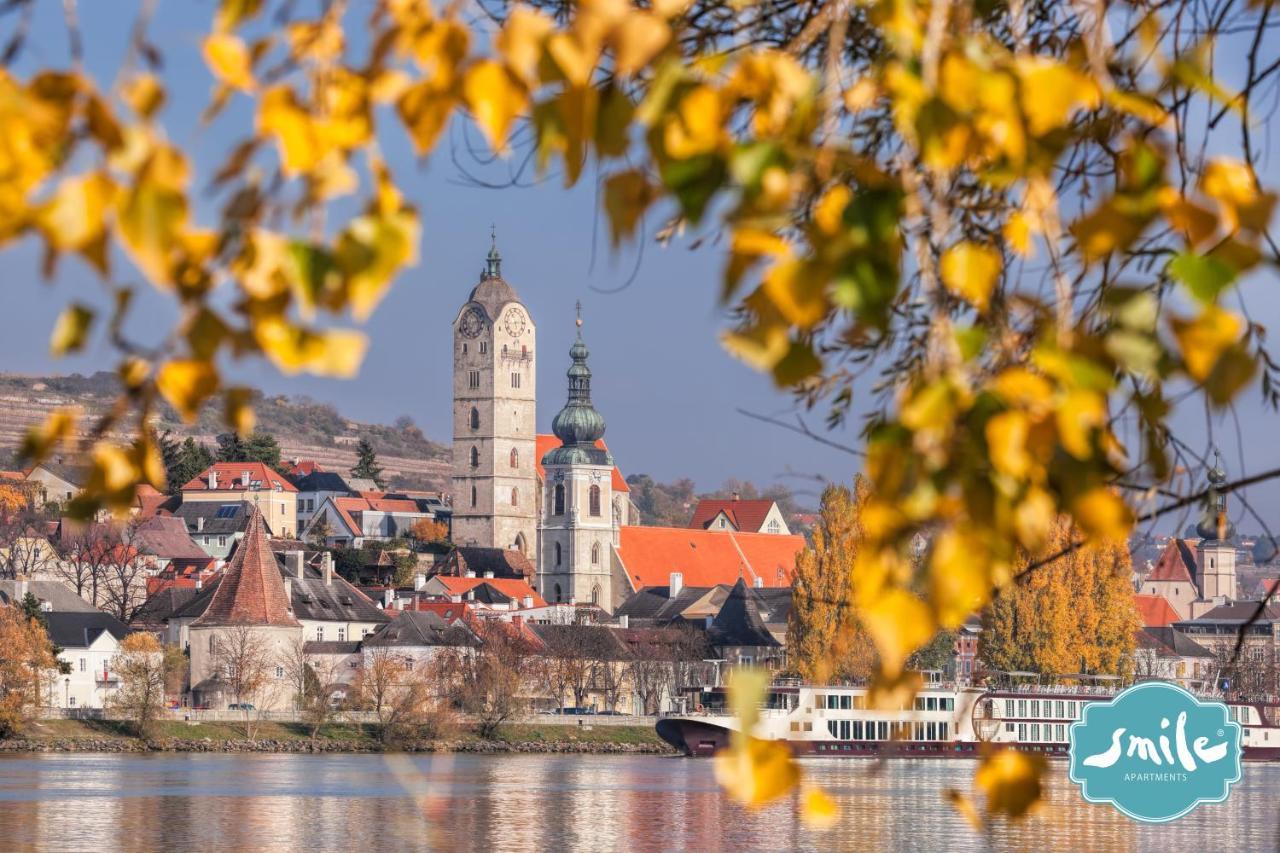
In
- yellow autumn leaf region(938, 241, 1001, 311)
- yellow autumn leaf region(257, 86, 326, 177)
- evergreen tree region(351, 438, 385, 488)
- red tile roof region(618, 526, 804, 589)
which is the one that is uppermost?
evergreen tree region(351, 438, 385, 488)

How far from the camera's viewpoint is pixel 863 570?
269 centimetres

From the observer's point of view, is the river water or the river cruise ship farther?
the river cruise ship

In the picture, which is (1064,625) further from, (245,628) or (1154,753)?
(1154,753)

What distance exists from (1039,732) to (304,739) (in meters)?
23.1

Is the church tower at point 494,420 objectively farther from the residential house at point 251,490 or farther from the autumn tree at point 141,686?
the autumn tree at point 141,686

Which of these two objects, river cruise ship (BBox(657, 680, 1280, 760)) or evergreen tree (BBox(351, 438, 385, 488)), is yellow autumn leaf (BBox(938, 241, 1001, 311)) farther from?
evergreen tree (BBox(351, 438, 385, 488))

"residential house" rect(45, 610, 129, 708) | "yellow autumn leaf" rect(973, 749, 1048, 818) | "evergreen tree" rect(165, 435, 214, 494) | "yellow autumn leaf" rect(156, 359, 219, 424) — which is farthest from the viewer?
"evergreen tree" rect(165, 435, 214, 494)

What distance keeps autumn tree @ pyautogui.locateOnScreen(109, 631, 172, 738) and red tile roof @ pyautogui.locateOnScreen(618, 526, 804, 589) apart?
146 ft

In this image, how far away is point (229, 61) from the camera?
2703mm

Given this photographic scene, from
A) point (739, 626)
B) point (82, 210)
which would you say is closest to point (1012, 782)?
point (82, 210)

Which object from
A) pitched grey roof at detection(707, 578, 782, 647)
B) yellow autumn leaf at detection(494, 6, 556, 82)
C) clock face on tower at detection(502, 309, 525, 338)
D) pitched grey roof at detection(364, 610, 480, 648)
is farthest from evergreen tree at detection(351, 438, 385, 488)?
yellow autumn leaf at detection(494, 6, 556, 82)

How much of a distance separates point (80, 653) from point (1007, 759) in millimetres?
67485

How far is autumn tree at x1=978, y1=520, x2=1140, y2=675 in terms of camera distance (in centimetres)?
6209

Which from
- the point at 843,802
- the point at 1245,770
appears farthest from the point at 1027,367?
the point at 1245,770
